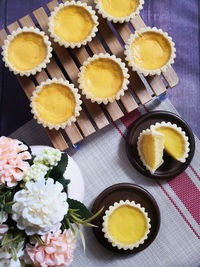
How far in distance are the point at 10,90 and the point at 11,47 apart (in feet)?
0.68

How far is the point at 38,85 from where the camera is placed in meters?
1.25

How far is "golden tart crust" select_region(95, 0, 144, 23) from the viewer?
1216 millimetres

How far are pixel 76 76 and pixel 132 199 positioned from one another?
0.43m

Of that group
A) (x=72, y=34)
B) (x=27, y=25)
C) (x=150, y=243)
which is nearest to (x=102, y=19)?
(x=72, y=34)

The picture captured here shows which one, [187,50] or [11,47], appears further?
[187,50]

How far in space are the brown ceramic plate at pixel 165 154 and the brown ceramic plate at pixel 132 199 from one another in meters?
0.06

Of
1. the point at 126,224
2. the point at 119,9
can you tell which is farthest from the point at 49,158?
the point at 119,9

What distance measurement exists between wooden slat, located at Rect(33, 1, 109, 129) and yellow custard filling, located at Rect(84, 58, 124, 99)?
0.15ft

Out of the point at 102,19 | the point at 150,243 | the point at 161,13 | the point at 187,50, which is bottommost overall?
the point at 150,243

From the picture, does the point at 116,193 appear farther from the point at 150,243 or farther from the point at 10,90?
the point at 10,90

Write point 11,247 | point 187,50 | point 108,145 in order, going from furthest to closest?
point 187,50
point 108,145
point 11,247

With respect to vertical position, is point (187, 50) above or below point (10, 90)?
below

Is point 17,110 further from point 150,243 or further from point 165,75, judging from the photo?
point 150,243

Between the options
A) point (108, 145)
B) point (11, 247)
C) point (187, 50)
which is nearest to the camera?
point (11, 247)
